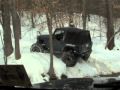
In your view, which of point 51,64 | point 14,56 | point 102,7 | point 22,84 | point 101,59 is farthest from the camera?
point 102,7

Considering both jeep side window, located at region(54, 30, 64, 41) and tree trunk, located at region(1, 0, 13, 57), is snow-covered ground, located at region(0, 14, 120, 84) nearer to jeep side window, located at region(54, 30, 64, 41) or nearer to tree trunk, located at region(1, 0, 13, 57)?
tree trunk, located at region(1, 0, 13, 57)

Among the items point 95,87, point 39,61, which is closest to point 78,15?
point 39,61

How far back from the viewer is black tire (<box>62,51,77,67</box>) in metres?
25.6

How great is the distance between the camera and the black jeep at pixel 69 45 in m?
25.9

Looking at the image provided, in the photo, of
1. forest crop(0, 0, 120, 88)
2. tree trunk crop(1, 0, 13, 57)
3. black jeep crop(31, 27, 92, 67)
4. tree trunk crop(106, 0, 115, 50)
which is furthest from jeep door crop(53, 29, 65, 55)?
tree trunk crop(106, 0, 115, 50)

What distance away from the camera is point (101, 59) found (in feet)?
93.8

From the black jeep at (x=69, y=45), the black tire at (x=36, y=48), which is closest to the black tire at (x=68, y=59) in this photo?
the black jeep at (x=69, y=45)

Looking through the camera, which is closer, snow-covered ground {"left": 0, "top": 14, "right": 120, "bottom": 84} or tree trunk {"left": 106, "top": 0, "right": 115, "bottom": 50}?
snow-covered ground {"left": 0, "top": 14, "right": 120, "bottom": 84}

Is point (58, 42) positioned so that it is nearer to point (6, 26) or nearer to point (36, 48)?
point (36, 48)

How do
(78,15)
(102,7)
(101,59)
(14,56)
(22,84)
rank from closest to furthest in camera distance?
(22,84) → (14,56) → (101,59) → (78,15) → (102,7)

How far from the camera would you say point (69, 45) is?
85.2 feet

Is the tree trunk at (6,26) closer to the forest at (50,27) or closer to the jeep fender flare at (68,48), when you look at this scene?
the forest at (50,27)

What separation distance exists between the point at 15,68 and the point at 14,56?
21535mm

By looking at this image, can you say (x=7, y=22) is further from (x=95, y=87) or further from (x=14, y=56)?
(x=95, y=87)
